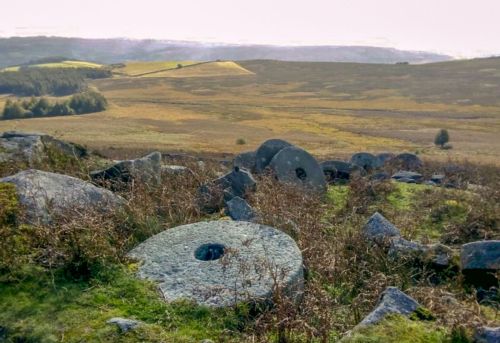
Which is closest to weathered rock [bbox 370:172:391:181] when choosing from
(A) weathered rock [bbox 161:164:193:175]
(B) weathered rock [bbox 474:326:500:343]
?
(A) weathered rock [bbox 161:164:193:175]

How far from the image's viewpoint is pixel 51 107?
53531 mm

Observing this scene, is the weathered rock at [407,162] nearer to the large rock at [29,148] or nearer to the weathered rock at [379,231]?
the weathered rock at [379,231]

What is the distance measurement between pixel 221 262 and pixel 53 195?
109 inches

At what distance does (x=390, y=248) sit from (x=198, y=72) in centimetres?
11439

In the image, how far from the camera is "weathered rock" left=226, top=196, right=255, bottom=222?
802cm

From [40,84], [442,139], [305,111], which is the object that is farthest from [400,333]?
[40,84]

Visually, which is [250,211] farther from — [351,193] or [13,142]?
[13,142]

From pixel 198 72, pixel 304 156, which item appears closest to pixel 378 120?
pixel 304 156

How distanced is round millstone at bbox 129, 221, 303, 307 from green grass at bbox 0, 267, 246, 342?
0.64 ft

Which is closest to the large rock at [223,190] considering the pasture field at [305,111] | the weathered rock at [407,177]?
the weathered rock at [407,177]

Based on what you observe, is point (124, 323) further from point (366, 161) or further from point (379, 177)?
point (366, 161)

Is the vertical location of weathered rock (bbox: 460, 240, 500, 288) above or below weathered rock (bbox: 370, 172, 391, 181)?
above

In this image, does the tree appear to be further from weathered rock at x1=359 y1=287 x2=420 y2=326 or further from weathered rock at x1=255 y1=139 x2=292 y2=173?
weathered rock at x1=359 y1=287 x2=420 y2=326

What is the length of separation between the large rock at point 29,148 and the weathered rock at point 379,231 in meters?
5.35
